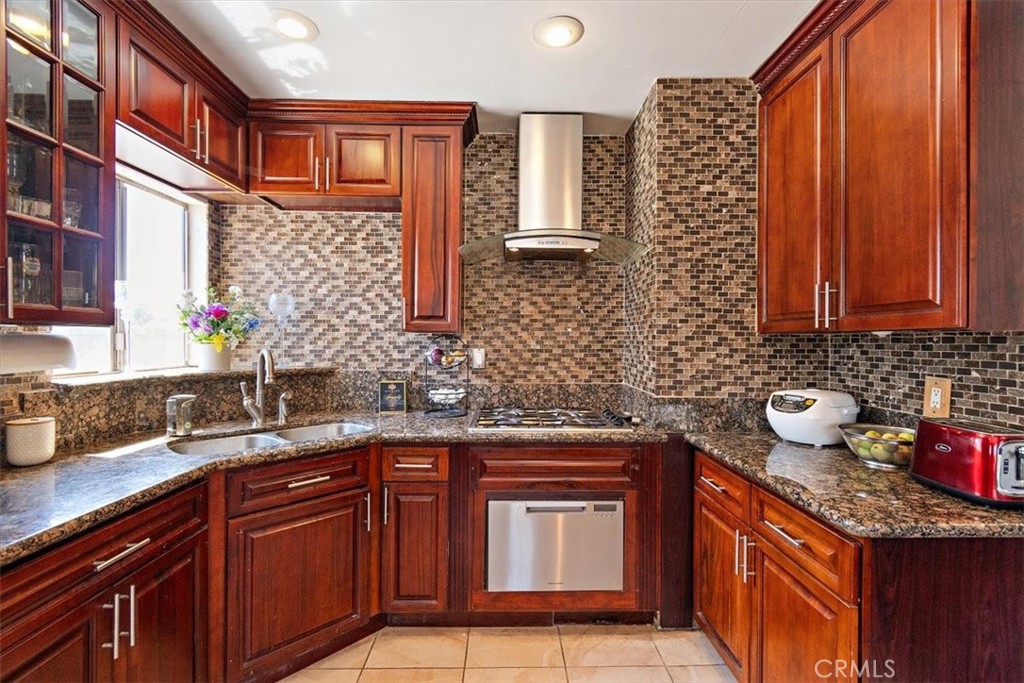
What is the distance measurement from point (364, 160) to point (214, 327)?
109 centimetres

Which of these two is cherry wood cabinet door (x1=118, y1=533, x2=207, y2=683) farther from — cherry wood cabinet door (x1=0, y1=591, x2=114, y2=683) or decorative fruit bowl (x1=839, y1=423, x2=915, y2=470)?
decorative fruit bowl (x1=839, y1=423, x2=915, y2=470)

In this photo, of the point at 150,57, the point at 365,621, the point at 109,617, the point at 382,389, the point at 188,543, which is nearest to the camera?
the point at 109,617

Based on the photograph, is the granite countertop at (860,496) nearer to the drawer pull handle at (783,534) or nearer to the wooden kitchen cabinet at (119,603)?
the drawer pull handle at (783,534)

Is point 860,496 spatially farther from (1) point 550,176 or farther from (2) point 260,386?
(2) point 260,386

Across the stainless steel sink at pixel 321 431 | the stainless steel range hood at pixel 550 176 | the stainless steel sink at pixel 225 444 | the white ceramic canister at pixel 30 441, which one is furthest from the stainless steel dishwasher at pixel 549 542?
the white ceramic canister at pixel 30 441

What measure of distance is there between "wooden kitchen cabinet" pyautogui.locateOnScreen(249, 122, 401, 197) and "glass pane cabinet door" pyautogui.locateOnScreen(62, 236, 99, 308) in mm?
967

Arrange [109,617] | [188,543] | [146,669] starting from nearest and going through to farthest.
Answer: [109,617], [146,669], [188,543]

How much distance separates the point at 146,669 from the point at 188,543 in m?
0.33

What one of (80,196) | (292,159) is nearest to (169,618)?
(80,196)

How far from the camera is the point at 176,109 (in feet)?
6.24

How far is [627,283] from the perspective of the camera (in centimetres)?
266

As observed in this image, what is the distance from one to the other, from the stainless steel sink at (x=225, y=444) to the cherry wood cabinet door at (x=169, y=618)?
18.1 inches

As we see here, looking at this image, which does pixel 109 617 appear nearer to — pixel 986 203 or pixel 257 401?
pixel 257 401

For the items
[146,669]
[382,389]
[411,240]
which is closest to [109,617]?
[146,669]
